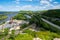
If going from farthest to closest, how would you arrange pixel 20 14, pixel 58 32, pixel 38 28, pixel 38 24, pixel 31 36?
pixel 20 14 < pixel 38 24 < pixel 38 28 < pixel 58 32 < pixel 31 36

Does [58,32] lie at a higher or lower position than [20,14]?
lower

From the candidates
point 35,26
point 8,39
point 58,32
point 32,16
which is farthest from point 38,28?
point 8,39

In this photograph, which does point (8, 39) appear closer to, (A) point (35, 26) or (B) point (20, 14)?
(A) point (35, 26)

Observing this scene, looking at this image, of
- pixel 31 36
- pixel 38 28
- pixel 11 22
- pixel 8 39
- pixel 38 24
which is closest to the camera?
pixel 8 39

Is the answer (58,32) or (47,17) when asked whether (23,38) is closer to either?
(58,32)

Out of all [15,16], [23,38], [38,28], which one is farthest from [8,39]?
[15,16]

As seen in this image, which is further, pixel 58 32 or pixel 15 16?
pixel 15 16

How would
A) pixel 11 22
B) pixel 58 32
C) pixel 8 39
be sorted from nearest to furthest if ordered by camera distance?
pixel 8 39, pixel 58 32, pixel 11 22

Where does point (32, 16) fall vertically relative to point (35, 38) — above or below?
above

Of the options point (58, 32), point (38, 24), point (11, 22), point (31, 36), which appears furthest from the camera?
point (11, 22)

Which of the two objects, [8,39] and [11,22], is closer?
[8,39]
